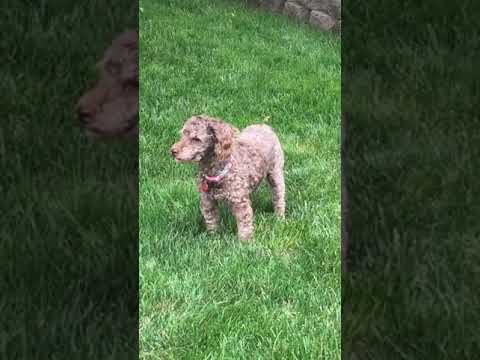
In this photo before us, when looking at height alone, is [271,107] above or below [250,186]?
above

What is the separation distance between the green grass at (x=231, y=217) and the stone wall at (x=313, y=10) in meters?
0.06

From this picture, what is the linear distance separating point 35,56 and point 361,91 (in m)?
1.60

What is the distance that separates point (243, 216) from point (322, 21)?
2.46 feet

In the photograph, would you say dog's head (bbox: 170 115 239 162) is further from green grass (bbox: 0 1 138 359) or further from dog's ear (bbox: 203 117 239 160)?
green grass (bbox: 0 1 138 359)

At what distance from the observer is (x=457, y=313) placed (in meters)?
2.84

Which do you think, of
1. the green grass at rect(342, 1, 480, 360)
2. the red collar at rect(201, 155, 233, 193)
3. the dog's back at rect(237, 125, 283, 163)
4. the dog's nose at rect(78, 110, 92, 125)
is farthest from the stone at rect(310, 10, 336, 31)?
the dog's nose at rect(78, 110, 92, 125)

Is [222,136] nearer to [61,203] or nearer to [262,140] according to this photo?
[262,140]

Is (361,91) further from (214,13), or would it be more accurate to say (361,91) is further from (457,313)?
(457,313)

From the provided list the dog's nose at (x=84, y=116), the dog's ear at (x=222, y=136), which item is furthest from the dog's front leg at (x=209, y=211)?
the dog's nose at (x=84, y=116)

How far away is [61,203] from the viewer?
3266 millimetres

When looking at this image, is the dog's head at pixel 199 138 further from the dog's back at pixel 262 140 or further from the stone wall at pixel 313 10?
the stone wall at pixel 313 10

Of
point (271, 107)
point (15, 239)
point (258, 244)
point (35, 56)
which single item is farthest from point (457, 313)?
point (35, 56)

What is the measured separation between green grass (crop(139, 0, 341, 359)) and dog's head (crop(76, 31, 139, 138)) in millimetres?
198

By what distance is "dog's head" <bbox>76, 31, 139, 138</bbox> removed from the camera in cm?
292
